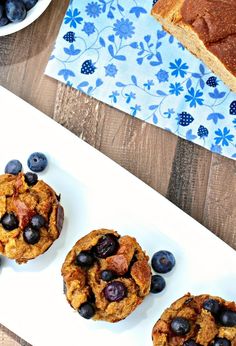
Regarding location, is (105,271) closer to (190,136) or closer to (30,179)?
(30,179)

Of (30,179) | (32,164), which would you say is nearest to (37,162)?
(32,164)

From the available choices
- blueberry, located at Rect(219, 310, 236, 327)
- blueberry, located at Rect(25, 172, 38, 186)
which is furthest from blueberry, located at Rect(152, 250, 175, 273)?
blueberry, located at Rect(25, 172, 38, 186)

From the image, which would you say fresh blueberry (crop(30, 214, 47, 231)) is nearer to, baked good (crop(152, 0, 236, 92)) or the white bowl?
the white bowl

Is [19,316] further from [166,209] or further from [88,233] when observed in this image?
[166,209]

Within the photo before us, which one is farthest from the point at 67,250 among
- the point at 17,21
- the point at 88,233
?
the point at 17,21

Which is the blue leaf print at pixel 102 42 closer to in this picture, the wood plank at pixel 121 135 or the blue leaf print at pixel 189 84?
the wood plank at pixel 121 135
